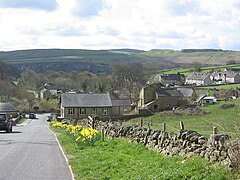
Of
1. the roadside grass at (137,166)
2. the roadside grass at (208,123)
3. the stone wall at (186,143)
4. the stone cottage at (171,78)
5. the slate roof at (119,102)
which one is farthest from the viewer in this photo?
the stone cottage at (171,78)

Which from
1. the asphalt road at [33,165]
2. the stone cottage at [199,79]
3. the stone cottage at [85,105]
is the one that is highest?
the stone cottage at [199,79]

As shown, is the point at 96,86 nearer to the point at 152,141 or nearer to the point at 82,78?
the point at 82,78

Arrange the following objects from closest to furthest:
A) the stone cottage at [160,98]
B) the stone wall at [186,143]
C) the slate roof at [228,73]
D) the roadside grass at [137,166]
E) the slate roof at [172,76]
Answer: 1. the roadside grass at [137,166]
2. the stone wall at [186,143]
3. the stone cottage at [160,98]
4. the slate roof at [228,73]
5. the slate roof at [172,76]

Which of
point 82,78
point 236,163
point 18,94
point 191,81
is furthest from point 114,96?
point 236,163

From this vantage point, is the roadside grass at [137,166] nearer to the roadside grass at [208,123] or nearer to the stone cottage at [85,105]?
the roadside grass at [208,123]

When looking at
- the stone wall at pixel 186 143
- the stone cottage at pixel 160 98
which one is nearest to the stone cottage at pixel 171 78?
the stone cottage at pixel 160 98

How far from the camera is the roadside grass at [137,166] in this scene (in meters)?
11.2

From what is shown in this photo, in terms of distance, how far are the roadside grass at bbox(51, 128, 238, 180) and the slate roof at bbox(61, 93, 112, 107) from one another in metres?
69.3

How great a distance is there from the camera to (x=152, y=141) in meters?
18.4

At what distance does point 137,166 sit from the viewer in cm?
1445

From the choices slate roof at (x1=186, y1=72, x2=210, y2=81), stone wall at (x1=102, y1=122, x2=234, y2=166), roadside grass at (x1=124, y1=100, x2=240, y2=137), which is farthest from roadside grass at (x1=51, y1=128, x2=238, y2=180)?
slate roof at (x1=186, y1=72, x2=210, y2=81)

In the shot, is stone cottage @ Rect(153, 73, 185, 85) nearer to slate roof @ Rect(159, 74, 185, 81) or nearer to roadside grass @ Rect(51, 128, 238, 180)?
slate roof @ Rect(159, 74, 185, 81)

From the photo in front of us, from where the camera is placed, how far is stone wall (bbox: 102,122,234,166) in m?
11.9

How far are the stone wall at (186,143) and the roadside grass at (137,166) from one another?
0.80 feet
